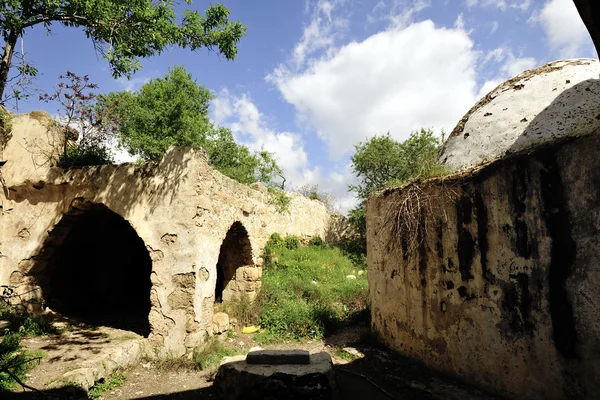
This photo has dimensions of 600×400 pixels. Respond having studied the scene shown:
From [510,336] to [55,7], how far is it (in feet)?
21.8

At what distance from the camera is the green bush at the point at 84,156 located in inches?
266

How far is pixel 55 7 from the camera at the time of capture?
15.4ft

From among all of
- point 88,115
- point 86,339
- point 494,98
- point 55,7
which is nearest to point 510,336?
point 494,98

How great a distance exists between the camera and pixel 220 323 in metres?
6.94

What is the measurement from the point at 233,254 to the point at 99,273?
3.27m

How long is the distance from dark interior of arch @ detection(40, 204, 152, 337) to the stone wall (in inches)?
190

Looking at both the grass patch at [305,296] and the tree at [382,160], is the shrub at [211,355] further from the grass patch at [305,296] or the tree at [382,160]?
the tree at [382,160]

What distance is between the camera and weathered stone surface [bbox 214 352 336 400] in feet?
12.6

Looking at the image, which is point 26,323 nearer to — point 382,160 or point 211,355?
point 211,355

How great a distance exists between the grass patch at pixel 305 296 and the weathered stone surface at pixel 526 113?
13.1 feet

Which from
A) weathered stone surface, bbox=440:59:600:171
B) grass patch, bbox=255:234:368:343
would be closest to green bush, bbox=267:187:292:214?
grass patch, bbox=255:234:368:343

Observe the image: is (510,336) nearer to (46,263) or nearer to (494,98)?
(494,98)

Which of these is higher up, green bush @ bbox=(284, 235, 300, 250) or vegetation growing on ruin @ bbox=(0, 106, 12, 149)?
vegetation growing on ruin @ bbox=(0, 106, 12, 149)

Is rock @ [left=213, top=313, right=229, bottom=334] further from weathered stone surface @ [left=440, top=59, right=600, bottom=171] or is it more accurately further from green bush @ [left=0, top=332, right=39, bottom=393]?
weathered stone surface @ [left=440, top=59, right=600, bottom=171]
